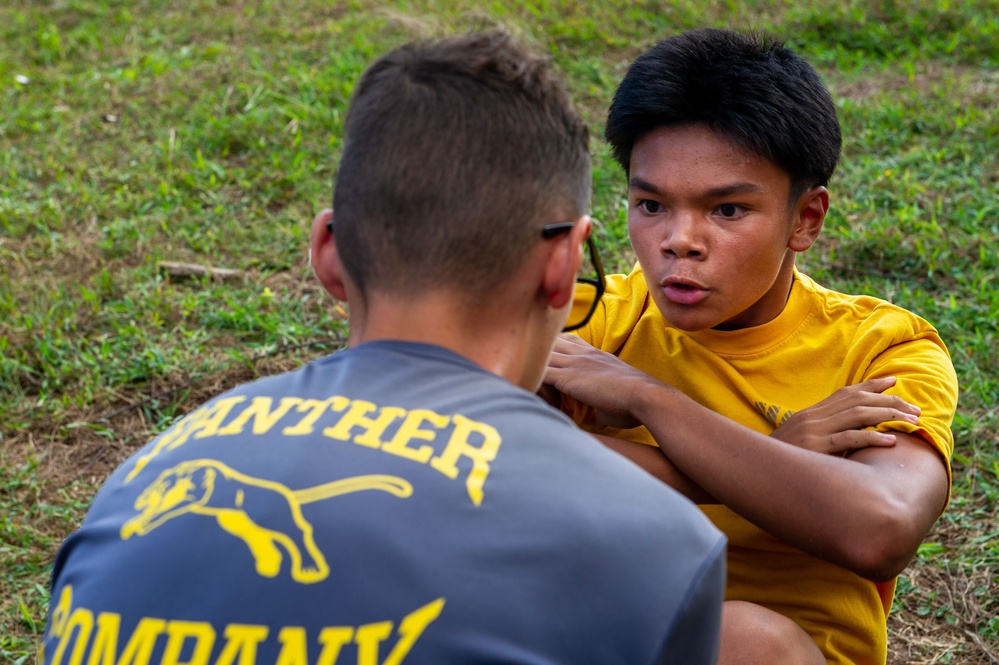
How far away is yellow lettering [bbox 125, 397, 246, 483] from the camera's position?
1.54 meters

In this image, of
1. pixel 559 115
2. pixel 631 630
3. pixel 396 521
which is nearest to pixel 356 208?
pixel 559 115

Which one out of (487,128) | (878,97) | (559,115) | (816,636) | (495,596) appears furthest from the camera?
(878,97)

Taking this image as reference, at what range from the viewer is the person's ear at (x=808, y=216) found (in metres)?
2.71

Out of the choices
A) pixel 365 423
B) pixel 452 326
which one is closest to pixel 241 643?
pixel 365 423

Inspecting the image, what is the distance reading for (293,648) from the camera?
52.3 inches

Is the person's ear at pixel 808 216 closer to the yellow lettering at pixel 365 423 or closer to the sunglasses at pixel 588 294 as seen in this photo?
the sunglasses at pixel 588 294

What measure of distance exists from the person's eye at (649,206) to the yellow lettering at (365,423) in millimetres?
1350

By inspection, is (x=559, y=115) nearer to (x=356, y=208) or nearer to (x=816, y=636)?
(x=356, y=208)

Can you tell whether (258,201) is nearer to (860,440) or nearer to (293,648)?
(860,440)

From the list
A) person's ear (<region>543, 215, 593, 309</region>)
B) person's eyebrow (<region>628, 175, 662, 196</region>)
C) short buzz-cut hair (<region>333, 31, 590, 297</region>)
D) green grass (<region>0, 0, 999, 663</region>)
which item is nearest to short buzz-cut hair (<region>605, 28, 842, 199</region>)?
person's eyebrow (<region>628, 175, 662, 196</region>)

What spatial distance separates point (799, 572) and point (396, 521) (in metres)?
1.38

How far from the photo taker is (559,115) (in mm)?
1837

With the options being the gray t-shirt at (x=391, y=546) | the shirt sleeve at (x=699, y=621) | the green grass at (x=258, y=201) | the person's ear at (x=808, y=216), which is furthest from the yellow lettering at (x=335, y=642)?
the green grass at (x=258, y=201)

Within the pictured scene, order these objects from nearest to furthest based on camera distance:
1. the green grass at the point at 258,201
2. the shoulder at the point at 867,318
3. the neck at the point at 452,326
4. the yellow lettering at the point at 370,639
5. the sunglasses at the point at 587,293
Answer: the yellow lettering at the point at 370,639 < the neck at the point at 452,326 < the sunglasses at the point at 587,293 < the shoulder at the point at 867,318 < the green grass at the point at 258,201
